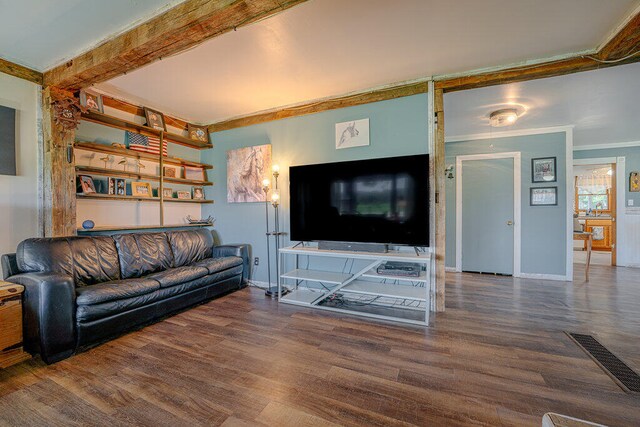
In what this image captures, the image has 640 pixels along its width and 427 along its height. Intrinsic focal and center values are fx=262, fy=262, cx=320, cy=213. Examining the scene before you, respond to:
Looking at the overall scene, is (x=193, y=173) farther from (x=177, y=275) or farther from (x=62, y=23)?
(x=62, y=23)

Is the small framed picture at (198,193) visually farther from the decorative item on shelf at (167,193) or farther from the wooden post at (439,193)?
the wooden post at (439,193)

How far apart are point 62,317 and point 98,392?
72cm

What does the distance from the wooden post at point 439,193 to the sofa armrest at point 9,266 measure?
3934 mm

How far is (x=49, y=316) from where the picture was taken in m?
1.88

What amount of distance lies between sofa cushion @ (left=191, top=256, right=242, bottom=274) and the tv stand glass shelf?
2.40ft

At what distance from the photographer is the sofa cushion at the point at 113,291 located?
2078mm

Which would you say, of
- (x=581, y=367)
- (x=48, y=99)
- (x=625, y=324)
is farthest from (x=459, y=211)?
(x=48, y=99)

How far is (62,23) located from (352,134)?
276 centimetres

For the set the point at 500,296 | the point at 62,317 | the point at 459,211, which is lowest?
the point at 500,296

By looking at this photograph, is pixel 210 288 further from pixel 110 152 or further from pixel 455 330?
pixel 455 330

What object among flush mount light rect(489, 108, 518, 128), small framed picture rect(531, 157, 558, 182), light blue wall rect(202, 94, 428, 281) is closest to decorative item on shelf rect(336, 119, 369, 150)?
light blue wall rect(202, 94, 428, 281)

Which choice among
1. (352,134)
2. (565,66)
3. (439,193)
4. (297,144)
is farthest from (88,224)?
(565,66)

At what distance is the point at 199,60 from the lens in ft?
8.24

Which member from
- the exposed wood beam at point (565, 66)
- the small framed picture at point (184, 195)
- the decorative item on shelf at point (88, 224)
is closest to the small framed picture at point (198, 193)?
the small framed picture at point (184, 195)
